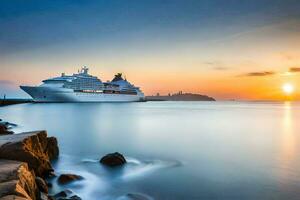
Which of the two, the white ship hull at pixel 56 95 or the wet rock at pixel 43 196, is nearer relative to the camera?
the wet rock at pixel 43 196

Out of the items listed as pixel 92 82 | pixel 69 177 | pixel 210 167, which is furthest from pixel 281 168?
pixel 92 82

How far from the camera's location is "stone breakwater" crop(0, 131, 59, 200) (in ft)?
17.2

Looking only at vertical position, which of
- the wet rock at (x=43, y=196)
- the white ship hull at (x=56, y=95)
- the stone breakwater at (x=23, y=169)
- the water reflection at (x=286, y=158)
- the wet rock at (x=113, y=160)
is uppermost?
the white ship hull at (x=56, y=95)

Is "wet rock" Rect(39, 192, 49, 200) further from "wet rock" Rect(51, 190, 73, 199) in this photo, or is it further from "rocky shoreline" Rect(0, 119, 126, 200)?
"wet rock" Rect(51, 190, 73, 199)

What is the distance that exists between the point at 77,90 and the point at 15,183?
99.5m

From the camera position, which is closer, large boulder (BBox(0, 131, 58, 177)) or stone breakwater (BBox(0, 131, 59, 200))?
stone breakwater (BBox(0, 131, 59, 200))

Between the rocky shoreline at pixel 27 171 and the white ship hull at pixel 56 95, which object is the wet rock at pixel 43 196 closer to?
the rocky shoreline at pixel 27 171

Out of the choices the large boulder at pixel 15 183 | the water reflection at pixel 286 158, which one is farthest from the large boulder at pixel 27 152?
the water reflection at pixel 286 158

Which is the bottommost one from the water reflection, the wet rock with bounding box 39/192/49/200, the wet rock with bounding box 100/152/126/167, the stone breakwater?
the water reflection

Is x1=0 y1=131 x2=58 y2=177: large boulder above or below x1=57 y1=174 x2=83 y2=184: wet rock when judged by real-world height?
above

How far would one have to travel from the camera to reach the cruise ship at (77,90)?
97438 millimetres

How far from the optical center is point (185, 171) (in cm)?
1248

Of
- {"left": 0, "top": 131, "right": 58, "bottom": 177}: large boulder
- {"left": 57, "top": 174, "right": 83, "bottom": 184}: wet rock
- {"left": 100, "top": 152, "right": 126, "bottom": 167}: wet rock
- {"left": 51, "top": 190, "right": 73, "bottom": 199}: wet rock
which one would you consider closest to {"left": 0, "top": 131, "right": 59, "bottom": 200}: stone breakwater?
{"left": 0, "top": 131, "right": 58, "bottom": 177}: large boulder

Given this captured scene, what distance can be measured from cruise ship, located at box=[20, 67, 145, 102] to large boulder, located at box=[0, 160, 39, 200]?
308 feet
